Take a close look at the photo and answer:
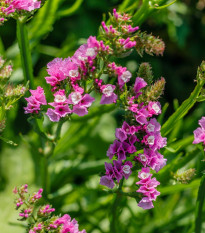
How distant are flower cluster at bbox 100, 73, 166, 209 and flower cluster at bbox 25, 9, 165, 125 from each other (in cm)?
5

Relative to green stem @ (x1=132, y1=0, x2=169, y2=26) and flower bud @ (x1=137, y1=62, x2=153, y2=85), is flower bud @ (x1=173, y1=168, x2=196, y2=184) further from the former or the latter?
green stem @ (x1=132, y1=0, x2=169, y2=26)

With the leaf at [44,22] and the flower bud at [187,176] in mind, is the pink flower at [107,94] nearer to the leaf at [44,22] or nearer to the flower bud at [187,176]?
the flower bud at [187,176]

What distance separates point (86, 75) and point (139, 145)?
0.19 m

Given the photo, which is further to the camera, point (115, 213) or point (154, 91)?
point (115, 213)

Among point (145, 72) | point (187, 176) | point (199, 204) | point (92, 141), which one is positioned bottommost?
point (92, 141)

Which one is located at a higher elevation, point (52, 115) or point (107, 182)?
point (52, 115)

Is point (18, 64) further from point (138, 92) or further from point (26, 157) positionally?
point (138, 92)

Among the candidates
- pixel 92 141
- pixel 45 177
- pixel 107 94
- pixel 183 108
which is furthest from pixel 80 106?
pixel 92 141

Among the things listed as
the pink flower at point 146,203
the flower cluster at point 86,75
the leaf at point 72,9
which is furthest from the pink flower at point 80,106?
the leaf at point 72,9

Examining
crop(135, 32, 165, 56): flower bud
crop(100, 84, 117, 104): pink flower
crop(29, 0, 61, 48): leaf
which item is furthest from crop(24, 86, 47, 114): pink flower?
crop(29, 0, 61, 48): leaf

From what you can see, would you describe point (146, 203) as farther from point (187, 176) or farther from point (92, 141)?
point (92, 141)

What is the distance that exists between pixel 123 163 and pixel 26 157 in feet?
2.96

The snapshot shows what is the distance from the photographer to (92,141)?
1.74 m

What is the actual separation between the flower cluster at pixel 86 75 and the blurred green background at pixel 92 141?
0.80 ft
